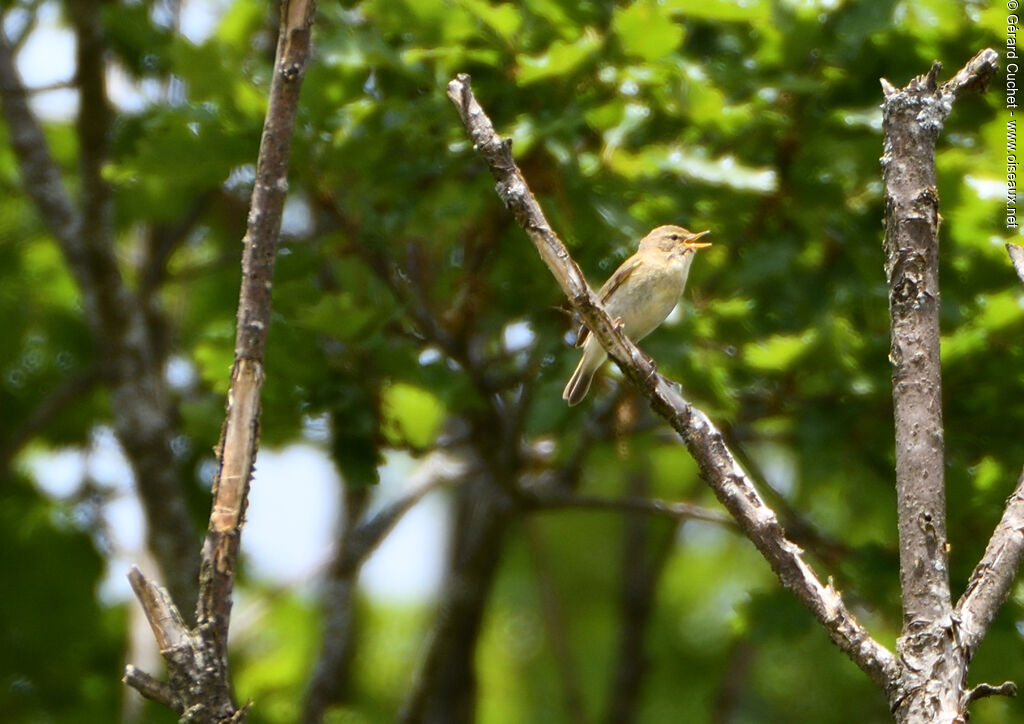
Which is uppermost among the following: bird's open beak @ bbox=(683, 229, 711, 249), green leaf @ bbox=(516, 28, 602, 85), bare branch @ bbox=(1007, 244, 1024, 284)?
bird's open beak @ bbox=(683, 229, 711, 249)

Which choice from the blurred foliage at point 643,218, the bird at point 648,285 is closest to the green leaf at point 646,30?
the blurred foliage at point 643,218

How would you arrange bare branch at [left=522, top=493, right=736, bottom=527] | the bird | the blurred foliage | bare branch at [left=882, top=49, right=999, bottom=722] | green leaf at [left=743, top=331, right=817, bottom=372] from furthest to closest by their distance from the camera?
bare branch at [left=522, top=493, right=736, bottom=527] < the bird < green leaf at [left=743, top=331, right=817, bottom=372] < the blurred foliage < bare branch at [left=882, top=49, right=999, bottom=722]

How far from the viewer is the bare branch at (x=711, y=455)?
9.54 feet

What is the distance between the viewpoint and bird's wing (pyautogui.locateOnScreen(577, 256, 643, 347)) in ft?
16.0

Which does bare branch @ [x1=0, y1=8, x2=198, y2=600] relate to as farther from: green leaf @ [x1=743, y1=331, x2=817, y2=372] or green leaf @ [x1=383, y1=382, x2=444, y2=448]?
green leaf @ [x1=743, y1=331, x2=817, y2=372]

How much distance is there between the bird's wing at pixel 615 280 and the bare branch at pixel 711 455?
1689 mm

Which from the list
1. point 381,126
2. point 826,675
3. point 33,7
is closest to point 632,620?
point 826,675

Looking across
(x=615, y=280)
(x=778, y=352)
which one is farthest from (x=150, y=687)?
(x=615, y=280)

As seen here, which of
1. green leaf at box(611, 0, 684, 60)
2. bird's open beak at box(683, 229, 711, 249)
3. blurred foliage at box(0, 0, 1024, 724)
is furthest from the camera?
bird's open beak at box(683, 229, 711, 249)

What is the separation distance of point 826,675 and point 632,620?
54.7 inches

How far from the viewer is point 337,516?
8.90 metres

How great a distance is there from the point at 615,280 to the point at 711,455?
2147mm

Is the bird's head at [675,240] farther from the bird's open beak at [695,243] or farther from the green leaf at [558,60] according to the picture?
the green leaf at [558,60]

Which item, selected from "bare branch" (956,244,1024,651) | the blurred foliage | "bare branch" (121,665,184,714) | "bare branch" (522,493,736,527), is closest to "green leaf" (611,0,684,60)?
the blurred foliage
